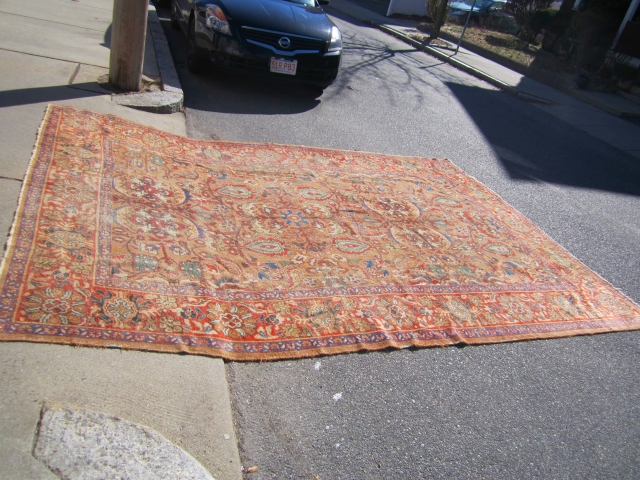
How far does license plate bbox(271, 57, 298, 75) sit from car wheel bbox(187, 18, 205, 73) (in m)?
1.04

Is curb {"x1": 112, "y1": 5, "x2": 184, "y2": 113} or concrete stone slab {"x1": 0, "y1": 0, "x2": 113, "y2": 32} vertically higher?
concrete stone slab {"x1": 0, "y1": 0, "x2": 113, "y2": 32}

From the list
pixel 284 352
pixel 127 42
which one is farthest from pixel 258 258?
pixel 127 42

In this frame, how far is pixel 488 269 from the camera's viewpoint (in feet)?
14.7

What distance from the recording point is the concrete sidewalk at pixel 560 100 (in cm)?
1027

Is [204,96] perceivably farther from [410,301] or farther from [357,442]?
[357,442]

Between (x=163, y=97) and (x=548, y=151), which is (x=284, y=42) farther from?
(x=548, y=151)

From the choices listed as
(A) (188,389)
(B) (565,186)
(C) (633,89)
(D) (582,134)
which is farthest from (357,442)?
(C) (633,89)

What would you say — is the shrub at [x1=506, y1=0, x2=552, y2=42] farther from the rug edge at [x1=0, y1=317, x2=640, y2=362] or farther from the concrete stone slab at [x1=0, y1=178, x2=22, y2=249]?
the concrete stone slab at [x1=0, y1=178, x2=22, y2=249]

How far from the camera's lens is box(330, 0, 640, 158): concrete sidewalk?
33.7 feet

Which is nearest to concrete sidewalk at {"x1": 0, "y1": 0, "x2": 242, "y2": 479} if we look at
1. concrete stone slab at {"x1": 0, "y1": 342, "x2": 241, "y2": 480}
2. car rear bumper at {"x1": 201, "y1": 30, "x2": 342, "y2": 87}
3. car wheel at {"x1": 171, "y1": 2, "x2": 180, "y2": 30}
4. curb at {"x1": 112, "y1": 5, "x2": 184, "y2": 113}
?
concrete stone slab at {"x1": 0, "y1": 342, "x2": 241, "y2": 480}

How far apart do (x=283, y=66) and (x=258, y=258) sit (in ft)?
13.5

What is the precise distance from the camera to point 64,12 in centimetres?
901

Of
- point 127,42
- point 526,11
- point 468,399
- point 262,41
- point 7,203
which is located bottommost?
point 468,399

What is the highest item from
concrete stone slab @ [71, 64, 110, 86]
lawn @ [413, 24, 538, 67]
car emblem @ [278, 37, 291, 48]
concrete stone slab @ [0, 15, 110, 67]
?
lawn @ [413, 24, 538, 67]
